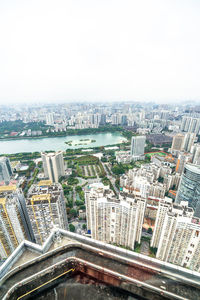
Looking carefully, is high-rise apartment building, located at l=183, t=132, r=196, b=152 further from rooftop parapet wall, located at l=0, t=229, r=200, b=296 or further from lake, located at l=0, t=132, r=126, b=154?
rooftop parapet wall, located at l=0, t=229, r=200, b=296

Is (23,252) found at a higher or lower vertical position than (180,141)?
higher

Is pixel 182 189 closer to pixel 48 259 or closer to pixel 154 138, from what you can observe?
pixel 48 259

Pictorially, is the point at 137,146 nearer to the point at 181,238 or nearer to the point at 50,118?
the point at 181,238

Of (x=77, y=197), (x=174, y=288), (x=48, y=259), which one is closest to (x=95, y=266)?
(x=48, y=259)

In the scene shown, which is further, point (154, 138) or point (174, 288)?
point (154, 138)

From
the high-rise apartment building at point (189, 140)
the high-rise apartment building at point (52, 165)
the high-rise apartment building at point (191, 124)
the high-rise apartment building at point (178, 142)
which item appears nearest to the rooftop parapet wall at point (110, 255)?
the high-rise apartment building at point (52, 165)

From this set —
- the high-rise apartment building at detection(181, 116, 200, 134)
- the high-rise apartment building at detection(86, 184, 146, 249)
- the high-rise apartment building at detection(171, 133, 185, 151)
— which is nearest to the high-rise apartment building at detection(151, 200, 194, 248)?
the high-rise apartment building at detection(86, 184, 146, 249)

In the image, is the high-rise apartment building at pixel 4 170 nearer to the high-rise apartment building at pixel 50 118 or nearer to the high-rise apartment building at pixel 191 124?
the high-rise apartment building at pixel 50 118
